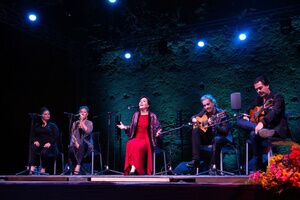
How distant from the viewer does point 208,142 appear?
6.32 meters

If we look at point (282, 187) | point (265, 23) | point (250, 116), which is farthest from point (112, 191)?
point (265, 23)

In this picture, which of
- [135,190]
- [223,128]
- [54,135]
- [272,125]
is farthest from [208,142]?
[135,190]

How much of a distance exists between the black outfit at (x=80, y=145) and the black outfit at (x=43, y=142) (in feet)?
1.27

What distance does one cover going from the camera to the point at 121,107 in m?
8.90

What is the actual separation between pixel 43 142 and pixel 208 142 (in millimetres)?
3312

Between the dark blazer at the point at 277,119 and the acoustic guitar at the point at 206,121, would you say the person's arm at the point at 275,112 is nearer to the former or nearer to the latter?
the dark blazer at the point at 277,119

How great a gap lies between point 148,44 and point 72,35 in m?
1.92

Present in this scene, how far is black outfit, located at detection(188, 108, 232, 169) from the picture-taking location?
600 centimetres

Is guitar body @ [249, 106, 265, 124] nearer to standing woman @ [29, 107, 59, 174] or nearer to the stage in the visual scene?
the stage

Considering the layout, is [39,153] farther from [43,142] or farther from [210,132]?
Answer: [210,132]

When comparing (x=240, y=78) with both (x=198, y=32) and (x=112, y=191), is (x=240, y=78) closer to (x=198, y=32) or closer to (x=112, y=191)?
(x=198, y=32)

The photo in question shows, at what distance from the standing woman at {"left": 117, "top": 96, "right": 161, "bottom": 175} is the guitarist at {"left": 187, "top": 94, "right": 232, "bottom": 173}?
0.81m

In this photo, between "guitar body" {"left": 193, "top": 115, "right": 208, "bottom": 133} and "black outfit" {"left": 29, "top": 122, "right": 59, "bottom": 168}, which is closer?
"guitar body" {"left": 193, "top": 115, "right": 208, "bottom": 133}

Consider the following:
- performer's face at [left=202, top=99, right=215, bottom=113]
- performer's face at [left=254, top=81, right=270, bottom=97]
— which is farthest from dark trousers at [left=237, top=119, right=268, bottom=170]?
performer's face at [left=202, top=99, right=215, bottom=113]
